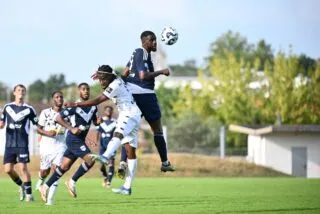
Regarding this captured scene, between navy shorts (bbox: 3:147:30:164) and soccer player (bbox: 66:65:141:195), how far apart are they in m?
2.50

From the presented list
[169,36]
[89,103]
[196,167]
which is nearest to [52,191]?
[89,103]

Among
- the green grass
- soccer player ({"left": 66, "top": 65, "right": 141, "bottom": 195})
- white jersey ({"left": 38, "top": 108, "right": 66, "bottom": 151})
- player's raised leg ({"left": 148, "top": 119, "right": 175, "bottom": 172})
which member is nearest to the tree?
white jersey ({"left": 38, "top": 108, "right": 66, "bottom": 151})

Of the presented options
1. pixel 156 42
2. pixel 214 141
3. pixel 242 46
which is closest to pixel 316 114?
pixel 214 141

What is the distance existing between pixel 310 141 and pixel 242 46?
99.4 meters

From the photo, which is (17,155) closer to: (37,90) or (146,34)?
(146,34)

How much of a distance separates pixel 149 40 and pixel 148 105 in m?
1.34

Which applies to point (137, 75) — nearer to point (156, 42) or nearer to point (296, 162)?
point (156, 42)

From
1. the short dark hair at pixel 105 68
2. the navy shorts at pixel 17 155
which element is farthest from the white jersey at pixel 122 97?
the navy shorts at pixel 17 155

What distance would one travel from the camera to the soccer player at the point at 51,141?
21594mm

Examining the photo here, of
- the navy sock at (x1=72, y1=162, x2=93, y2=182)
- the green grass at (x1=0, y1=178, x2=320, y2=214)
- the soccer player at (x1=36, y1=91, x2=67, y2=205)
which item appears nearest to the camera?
the green grass at (x1=0, y1=178, x2=320, y2=214)

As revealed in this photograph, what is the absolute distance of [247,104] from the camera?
75.2m

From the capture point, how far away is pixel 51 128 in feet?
72.3

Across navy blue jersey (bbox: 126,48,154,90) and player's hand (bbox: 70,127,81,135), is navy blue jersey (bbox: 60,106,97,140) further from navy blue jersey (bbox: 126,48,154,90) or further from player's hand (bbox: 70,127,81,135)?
navy blue jersey (bbox: 126,48,154,90)

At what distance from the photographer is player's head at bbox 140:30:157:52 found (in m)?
17.8
